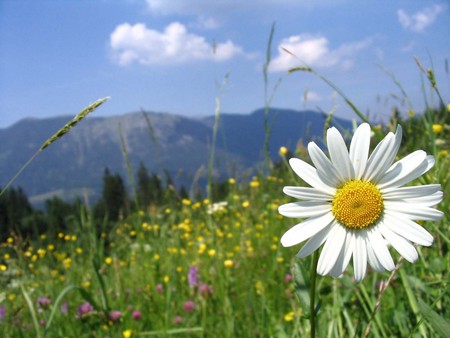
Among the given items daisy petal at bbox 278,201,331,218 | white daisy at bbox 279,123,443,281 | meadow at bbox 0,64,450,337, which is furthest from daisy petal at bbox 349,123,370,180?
meadow at bbox 0,64,450,337

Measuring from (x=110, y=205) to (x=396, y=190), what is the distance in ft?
158

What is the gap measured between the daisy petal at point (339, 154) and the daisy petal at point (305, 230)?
10 cm

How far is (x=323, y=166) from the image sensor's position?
3.31 ft

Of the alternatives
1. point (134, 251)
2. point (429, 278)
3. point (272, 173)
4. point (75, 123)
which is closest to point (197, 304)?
point (429, 278)

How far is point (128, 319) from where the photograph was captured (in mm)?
2389

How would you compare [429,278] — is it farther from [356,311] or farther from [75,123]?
[75,123]

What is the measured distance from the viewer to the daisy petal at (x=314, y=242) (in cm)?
96

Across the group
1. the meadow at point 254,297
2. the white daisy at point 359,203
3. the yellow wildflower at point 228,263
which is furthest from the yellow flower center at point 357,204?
the yellow wildflower at point 228,263

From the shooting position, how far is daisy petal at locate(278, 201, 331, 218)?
97 centimetres

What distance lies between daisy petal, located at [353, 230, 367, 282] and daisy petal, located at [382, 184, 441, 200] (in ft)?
0.33

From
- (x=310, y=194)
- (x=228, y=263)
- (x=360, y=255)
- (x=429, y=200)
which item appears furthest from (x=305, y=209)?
(x=228, y=263)

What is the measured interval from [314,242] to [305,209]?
0.07m

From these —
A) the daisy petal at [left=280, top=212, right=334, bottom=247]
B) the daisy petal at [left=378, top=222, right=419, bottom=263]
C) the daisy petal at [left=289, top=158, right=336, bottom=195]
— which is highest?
the daisy petal at [left=289, top=158, right=336, bottom=195]

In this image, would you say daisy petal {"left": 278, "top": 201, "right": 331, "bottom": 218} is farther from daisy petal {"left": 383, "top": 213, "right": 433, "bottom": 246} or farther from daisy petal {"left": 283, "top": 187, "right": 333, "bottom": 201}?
daisy petal {"left": 383, "top": 213, "right": 433, "bottom": 246}
